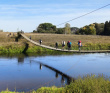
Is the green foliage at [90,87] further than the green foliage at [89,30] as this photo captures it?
No

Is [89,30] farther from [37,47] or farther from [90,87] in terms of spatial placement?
[90,87]

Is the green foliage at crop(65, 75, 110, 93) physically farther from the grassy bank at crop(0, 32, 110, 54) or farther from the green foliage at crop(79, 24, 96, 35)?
the green foliage at crop(79, 24, 96, 35)

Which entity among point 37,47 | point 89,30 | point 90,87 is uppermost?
point 89,30

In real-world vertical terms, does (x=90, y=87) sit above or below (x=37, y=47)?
below

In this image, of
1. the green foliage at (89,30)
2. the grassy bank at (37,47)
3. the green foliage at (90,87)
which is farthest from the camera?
the green foliage at (89,30)

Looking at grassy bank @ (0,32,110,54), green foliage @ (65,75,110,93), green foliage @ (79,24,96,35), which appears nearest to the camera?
green foliage @ (65,75,110,93)

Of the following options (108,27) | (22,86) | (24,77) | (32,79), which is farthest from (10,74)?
(108,27)

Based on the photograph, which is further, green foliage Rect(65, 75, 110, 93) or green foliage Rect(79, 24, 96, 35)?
green foliage Rect(79, 24, 96, 35)

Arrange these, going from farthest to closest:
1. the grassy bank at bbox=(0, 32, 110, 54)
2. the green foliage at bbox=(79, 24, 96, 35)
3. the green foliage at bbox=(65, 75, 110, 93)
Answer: the green foliage at bbox=(79, 24, 96, 35)
the grassy bank at bbox=(0, 32, 110, 54)
the green foliage at bbox=(65, 75, 110, 93)

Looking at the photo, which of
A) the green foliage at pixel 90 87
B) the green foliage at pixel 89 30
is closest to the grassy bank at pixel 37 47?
the green foliage at pixel 90 87

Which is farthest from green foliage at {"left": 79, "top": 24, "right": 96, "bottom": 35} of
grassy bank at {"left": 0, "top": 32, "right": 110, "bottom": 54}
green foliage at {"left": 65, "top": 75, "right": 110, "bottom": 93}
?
green foliage at {"left": 65, "top": 75, "right": 110, "bottom": 93}

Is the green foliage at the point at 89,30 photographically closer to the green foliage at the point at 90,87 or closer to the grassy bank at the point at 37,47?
the grassy bank at the point at 37,47

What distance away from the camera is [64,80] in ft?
60.0

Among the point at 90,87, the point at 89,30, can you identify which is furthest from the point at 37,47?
the point at 89,30
